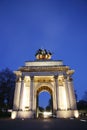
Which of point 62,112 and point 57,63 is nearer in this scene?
point 62,112

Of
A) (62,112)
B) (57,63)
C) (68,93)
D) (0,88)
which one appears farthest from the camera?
(0,88)

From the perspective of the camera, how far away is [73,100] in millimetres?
45531

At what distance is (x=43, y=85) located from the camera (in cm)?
5200

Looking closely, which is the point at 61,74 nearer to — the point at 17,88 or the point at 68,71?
the point at 68,71

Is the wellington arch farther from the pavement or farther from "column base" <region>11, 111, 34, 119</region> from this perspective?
the pavement

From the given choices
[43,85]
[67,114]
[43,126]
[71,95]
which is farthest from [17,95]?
[43,126]

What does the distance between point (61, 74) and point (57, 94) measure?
527 centimetres

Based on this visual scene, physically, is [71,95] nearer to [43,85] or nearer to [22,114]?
[43,85]

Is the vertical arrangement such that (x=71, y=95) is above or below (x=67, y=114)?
above

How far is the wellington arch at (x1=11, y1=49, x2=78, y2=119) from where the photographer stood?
43.9 meters

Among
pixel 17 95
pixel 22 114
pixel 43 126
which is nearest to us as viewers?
pixel 43 126

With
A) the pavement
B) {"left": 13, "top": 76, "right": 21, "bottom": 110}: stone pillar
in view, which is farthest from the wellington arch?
the pavement

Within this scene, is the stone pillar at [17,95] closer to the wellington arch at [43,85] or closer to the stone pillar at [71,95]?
the wellington arch at [43,85]

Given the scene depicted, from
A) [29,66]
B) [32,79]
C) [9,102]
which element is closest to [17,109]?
[32,79]
